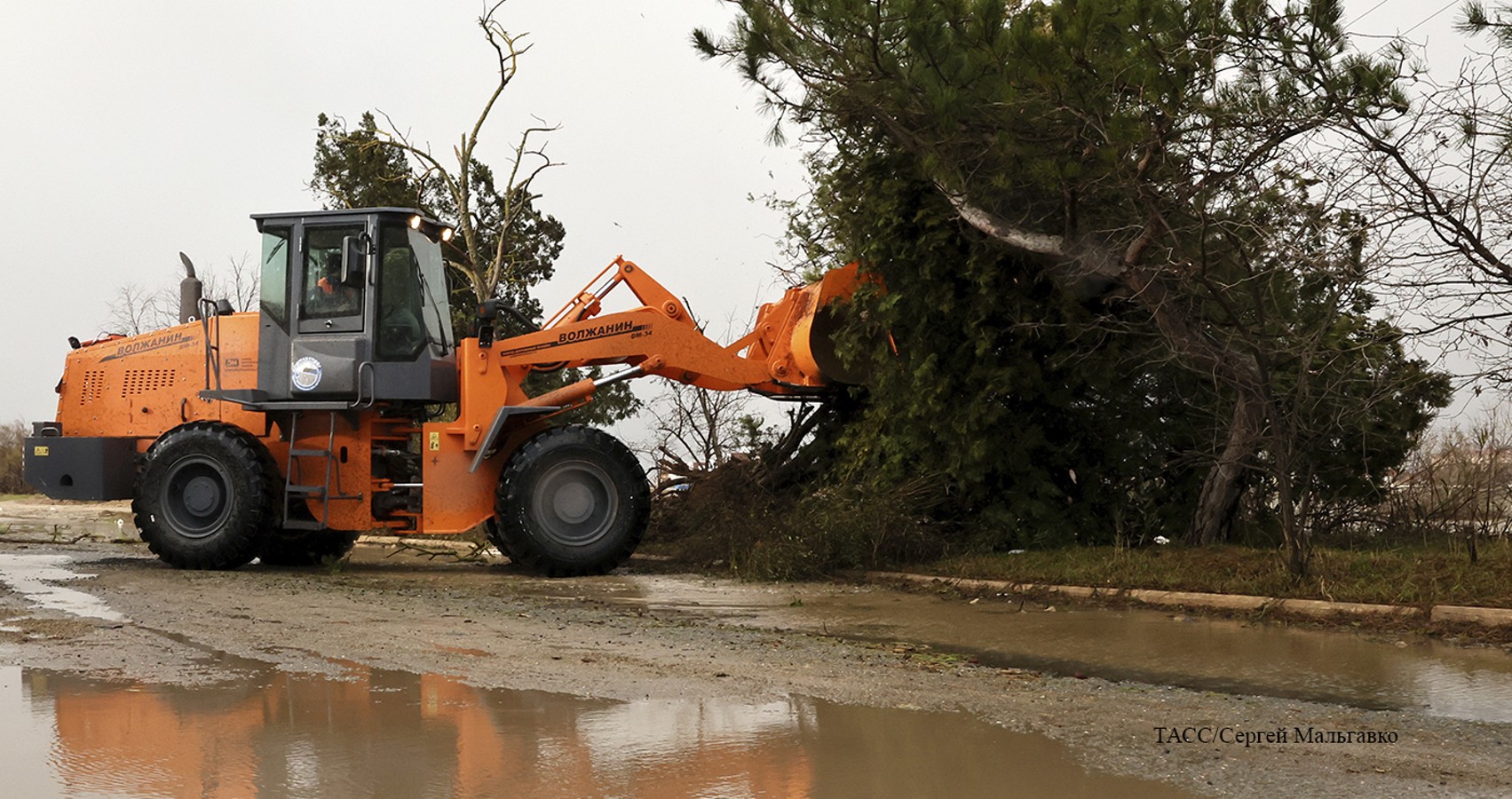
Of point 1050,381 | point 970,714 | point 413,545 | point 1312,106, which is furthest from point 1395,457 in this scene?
point 413,545

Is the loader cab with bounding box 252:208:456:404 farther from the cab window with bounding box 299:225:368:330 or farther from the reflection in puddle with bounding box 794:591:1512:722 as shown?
the reflection in puddle with bounding box 794:591:1512:722

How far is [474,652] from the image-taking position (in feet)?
26.0

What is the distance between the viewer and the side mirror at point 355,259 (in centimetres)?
1297

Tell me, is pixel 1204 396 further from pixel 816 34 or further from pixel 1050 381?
pixel 816 34

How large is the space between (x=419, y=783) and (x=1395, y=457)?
11663mm

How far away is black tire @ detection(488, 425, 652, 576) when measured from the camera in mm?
12922

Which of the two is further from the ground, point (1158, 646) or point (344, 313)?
point (344, 313)

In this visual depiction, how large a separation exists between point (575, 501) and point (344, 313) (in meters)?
2.90

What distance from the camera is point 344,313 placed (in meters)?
13.3

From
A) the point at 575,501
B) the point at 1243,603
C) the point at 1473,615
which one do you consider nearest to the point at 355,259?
the point at 575,501

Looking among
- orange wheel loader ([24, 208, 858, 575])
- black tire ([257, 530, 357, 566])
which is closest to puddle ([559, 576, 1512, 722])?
orange wheel loader ([24, 208, 858, 575])

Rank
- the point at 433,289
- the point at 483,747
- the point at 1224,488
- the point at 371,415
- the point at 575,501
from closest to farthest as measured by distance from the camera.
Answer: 1. the point at 483,747
2. the point at 1224,488
3. the point at 575,501
4. the point at 371,415
5. the point at 433,289

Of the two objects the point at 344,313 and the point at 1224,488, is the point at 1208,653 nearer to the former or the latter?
the point at 1224,488

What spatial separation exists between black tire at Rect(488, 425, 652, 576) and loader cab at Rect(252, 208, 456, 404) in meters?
1.34
